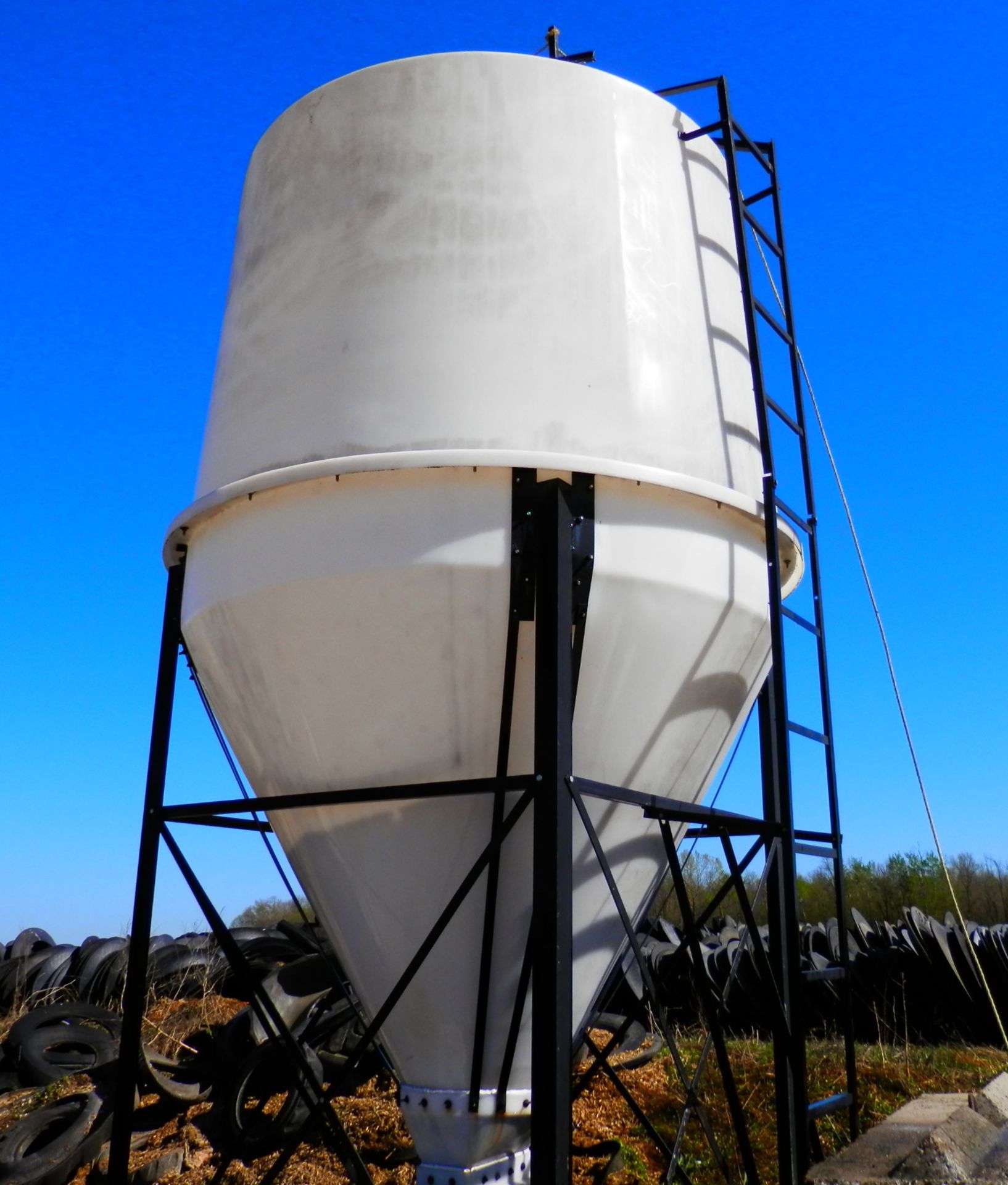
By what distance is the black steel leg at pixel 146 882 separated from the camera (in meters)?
5.83

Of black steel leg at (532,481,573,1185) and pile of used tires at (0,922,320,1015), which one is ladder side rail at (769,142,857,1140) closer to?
black steel leg at (532,481,573,1185)

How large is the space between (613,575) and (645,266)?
174 centimetres

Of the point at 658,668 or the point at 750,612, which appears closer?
the point at 658,668

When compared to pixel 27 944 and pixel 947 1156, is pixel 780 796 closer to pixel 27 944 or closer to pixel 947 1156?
pixel 947 1156

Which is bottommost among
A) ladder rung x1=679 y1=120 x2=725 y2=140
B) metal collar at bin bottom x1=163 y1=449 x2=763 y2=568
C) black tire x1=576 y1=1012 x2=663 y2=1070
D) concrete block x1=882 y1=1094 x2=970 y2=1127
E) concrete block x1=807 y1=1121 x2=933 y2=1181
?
black tire x1=576 y1=1012 x2=663 y2=1070

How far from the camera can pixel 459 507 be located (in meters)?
5.12

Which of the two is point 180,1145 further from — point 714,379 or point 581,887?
point 714,379

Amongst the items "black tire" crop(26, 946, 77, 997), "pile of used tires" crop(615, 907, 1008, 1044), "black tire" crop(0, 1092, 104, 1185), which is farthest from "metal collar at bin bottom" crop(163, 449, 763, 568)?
"black tire" crop(26, 946, 77, 997)

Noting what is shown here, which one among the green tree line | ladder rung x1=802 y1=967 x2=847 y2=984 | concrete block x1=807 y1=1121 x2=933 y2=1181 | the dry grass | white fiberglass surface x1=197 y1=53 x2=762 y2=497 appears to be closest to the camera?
concrete block x1=807 y1=1121 x2=933 y2=1181

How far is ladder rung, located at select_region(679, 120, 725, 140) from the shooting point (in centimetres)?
638

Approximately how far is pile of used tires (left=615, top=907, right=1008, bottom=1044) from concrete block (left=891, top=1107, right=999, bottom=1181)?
18.9 feet

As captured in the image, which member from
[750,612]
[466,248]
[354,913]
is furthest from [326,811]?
[466,248]

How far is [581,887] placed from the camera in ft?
17.7

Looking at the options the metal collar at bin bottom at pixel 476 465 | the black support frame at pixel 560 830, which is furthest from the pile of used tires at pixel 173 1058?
the metal collar at bin bottom at pixel 476 465
